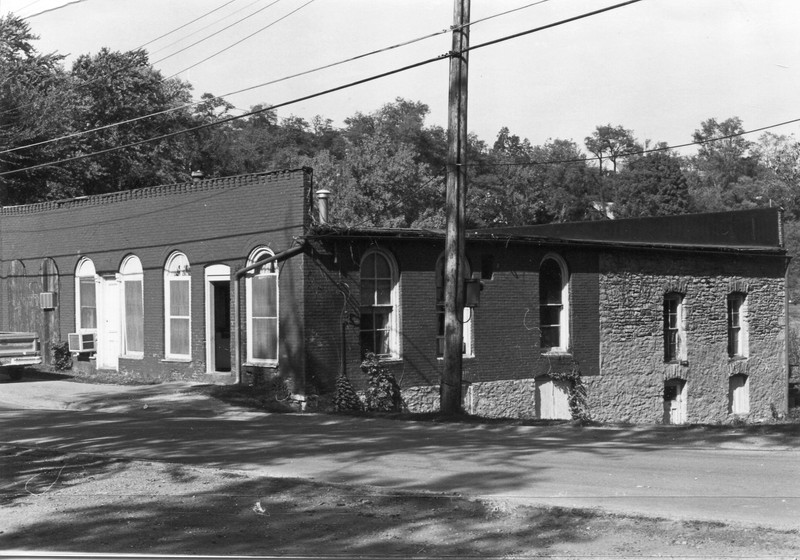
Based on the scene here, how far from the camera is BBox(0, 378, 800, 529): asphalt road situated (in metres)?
9.34

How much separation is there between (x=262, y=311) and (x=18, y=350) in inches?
278

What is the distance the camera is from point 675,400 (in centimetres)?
2812

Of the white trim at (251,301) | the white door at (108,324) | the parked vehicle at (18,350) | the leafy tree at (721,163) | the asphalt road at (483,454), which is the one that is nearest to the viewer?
the asphalt road at (483,454)

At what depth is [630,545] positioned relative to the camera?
744 cm

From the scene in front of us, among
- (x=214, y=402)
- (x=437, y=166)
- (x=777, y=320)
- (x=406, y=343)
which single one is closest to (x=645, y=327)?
(x=777, y=320)

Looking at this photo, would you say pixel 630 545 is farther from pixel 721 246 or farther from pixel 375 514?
pixel 721 246

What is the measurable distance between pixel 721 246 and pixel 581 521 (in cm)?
2224

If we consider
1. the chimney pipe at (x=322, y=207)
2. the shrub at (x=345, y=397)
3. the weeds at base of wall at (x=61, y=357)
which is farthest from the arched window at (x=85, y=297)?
the shrub at (x=345, y=397)

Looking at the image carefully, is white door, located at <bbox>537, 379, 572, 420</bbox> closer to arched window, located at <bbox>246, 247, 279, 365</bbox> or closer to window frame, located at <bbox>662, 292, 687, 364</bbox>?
window frame, located at <bbox>662, 292, 687, 364</bbox>

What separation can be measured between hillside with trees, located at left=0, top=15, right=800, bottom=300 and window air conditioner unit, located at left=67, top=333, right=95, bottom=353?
573cm

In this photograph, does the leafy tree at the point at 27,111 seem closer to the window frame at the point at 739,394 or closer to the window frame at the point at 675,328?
the window frame at the point at 675,328

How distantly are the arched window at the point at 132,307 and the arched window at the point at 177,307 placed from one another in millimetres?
1116

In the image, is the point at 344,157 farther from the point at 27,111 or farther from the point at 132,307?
the point at 132,307

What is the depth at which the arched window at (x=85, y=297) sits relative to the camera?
27.0m
